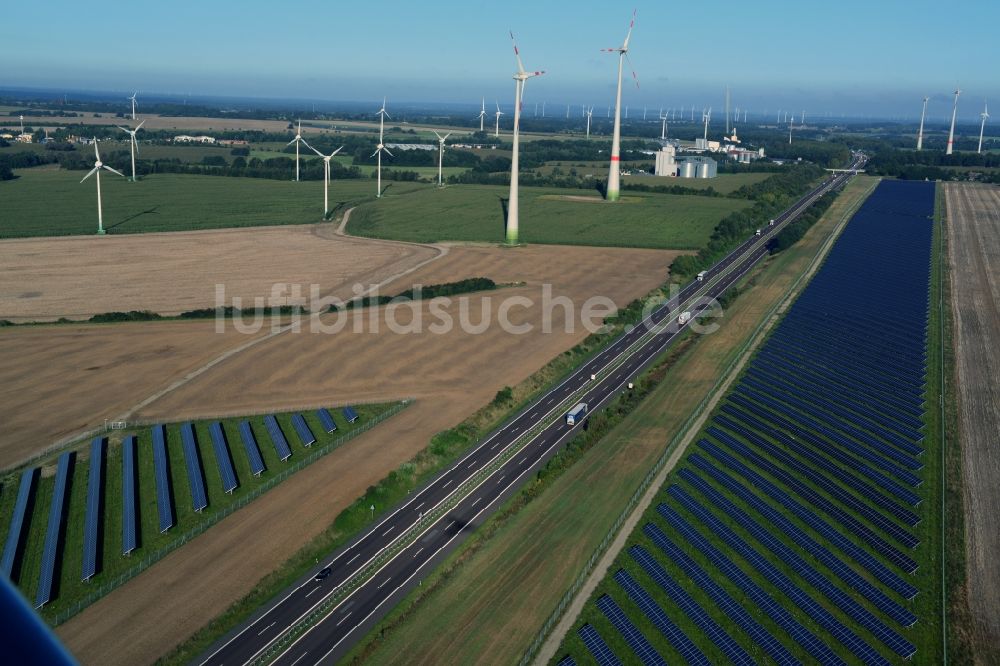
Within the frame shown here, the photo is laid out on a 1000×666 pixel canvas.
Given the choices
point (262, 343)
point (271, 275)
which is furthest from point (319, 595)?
point (271, 275)

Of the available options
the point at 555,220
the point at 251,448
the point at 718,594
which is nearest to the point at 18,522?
the point at 251,448

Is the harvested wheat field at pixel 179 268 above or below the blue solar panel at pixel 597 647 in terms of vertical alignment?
above

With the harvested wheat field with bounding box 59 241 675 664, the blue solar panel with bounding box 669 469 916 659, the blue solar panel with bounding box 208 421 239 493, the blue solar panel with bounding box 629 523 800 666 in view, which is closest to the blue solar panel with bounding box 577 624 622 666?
the blue solar panel with bounding box 629 523 800 666

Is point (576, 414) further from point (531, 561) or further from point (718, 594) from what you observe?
point (718, 594)

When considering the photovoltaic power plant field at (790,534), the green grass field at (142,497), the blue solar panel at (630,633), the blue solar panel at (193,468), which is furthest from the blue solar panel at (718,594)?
the blue solar panel at (193,468)

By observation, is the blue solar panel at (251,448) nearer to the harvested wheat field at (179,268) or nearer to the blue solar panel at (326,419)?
the blue solar panel at (326,419)

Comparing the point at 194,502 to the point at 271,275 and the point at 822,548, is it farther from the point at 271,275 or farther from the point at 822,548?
the point at 271,275
